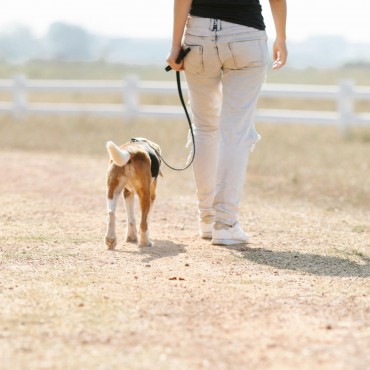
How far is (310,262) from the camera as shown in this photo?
6.89 metres

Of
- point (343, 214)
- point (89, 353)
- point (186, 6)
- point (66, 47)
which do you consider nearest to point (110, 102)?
point (343, 214)

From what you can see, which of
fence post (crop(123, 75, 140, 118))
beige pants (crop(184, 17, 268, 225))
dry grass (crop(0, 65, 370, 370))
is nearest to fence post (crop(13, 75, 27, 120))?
fence post (crop(123, 75, 140, 118))

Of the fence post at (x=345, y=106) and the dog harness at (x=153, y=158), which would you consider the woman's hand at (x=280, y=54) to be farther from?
the fence post at (x=345, y=106)

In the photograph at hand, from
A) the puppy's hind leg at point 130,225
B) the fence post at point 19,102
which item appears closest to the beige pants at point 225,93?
the puppy's hind leg at point 130,225

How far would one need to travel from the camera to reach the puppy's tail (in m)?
6.89

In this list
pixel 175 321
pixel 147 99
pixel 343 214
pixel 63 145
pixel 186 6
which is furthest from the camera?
pixel 147 99

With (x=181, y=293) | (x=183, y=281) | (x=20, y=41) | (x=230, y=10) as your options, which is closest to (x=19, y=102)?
(x=230, y=10)

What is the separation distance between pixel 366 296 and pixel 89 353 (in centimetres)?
187

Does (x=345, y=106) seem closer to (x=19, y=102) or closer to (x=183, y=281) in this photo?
(x=19, y=102)

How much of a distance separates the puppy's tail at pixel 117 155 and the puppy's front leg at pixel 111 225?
0.90 ft

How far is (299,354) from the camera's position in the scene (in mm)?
4641

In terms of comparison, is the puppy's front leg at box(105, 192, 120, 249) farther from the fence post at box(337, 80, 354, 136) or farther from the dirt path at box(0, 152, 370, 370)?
the fence post at box(337, 80, 354, 136)

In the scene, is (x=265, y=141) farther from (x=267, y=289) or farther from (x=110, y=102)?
(x=110, y=102)

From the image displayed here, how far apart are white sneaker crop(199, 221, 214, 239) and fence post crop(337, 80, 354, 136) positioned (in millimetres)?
9879
